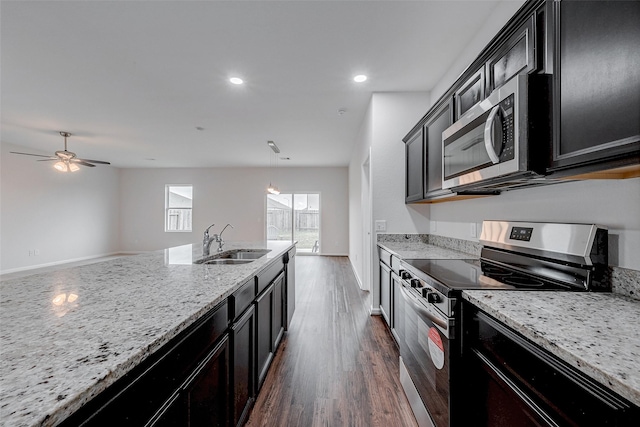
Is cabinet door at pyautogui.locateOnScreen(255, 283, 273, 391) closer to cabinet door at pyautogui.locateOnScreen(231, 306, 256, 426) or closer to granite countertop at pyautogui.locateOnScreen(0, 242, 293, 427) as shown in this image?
cabinet door at pyautogui.locateOnScreen(231, 306, 256, 426)

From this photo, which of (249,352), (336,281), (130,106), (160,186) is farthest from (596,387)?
(160,186)

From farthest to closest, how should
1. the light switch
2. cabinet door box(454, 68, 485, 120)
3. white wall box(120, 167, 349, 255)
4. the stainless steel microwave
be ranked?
white wall box(120, 167, 349, 255) → the light switch → cabinet door box(454, 68, 485, 120) → the stainless steel microwave

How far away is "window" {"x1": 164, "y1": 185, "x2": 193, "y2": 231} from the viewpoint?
28.9 feet

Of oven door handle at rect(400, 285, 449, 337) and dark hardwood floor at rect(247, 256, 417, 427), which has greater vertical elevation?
oven door handle at rect(400, 285, 449, 337)

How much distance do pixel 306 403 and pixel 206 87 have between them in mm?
3323

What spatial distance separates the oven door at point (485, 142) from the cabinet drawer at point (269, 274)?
4.69 ft

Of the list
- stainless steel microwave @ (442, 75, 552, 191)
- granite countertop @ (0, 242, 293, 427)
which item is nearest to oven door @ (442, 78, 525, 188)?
stainless steel microwave @ (442, 75, 552, 191)

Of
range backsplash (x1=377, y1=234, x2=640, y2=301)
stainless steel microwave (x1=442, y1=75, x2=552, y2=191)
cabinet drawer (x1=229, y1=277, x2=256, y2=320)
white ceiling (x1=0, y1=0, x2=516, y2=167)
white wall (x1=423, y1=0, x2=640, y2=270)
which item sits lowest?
cabinet drawer (x1=229, y1=277, x2=256, y2=320)

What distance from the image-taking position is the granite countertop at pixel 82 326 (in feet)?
1.63

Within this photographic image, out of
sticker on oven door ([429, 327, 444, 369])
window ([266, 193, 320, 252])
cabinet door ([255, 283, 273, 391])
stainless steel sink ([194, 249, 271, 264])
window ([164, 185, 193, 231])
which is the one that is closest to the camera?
sticker on oven door ([429, 327, 444, 369])

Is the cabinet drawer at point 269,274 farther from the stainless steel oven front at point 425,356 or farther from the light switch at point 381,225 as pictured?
the light switch at point 381,225

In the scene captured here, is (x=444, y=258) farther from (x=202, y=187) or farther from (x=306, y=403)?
(x=202, y=187)

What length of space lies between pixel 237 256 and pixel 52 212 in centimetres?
695

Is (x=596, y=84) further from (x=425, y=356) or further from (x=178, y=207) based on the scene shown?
(x=178, y=207)
